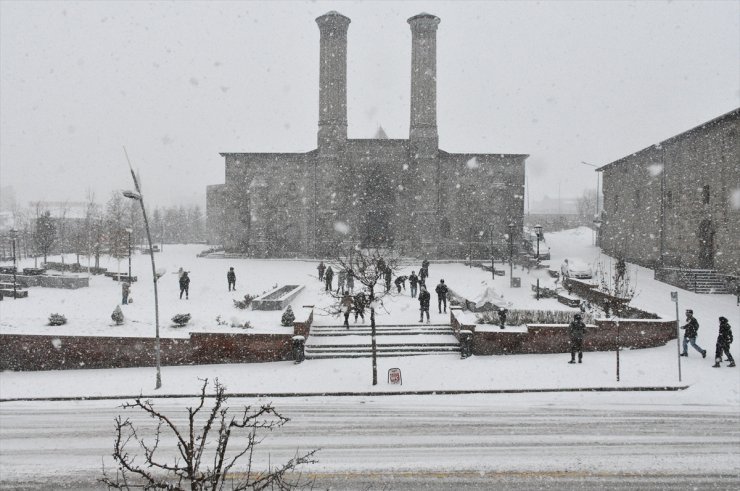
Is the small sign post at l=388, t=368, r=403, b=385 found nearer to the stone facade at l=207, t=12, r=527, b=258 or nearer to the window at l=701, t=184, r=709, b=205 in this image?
the window at l=701, t=184, r=709, b=205

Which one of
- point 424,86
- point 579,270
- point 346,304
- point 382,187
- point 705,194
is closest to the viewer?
point 346,304

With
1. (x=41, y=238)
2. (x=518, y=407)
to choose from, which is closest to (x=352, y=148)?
(x=41, y=238)

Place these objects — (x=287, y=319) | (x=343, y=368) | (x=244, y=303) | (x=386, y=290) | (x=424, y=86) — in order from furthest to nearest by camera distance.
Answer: (x=424, y=86) < (x=244, y=303) < (x=287, y=319) < (x=386, y=290) < (x=343, y=368)

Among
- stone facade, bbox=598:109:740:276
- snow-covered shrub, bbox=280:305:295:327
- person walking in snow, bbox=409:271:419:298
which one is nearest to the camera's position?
snow-covered shrub, bbox=280:305:295:327

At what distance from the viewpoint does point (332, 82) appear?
146 feet

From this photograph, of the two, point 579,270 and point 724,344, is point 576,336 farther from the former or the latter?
point 579,270

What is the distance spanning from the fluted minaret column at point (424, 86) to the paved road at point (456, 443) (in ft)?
110

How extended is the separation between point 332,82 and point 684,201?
2806cm

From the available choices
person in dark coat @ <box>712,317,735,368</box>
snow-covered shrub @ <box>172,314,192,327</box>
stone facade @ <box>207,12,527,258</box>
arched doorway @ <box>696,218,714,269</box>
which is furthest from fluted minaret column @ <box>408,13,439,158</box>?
person in dark coat @ <box>712,317,735,368</box>

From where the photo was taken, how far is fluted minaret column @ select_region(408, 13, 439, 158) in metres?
43.8

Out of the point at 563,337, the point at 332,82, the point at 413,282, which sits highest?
the point at 332,82

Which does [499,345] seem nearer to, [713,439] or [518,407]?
[518,407]

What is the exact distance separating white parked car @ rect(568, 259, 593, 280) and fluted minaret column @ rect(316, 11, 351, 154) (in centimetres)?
2268

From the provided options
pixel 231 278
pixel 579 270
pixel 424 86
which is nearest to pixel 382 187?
pixel 424 86
